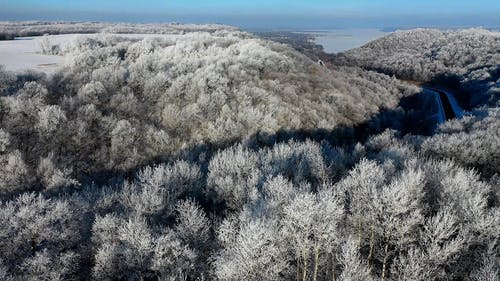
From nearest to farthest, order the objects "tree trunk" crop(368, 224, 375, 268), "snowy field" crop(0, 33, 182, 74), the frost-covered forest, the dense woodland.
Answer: the frost-covered forest
"tree trunk" crop(368, 224, 375, 268)
"snowy field" crop(0, 33, 182, 74)
the dense woodland

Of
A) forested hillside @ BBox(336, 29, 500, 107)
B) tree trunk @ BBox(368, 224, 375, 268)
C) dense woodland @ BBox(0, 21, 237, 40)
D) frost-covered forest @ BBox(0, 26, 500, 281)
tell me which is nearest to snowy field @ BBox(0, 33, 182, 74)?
frost-covered forest @ BBox(0, 26, 500, 281)

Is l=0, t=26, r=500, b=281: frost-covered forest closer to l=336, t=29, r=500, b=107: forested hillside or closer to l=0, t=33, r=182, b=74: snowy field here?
l=0, t=33, r=182, b=74: snowy field

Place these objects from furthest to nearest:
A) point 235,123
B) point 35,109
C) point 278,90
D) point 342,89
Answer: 1. point 342,89
2. point 278,90
3. point 235,123
4. point 35,109

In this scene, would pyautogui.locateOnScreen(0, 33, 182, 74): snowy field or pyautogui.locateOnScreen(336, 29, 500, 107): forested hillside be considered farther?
pyautogui.locateOnScreen(336, 29, 500, 107): forested hillside

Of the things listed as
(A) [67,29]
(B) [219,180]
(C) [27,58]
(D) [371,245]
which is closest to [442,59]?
(B) [219,180]

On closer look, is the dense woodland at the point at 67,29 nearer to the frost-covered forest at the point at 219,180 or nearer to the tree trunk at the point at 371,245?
the frost-covered forest at the point at 219,180

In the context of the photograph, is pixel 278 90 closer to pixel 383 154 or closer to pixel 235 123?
pixel 235 123

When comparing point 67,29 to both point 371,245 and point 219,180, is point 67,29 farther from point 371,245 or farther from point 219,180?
point 371,245

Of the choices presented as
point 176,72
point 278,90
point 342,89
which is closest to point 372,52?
point 342,89
